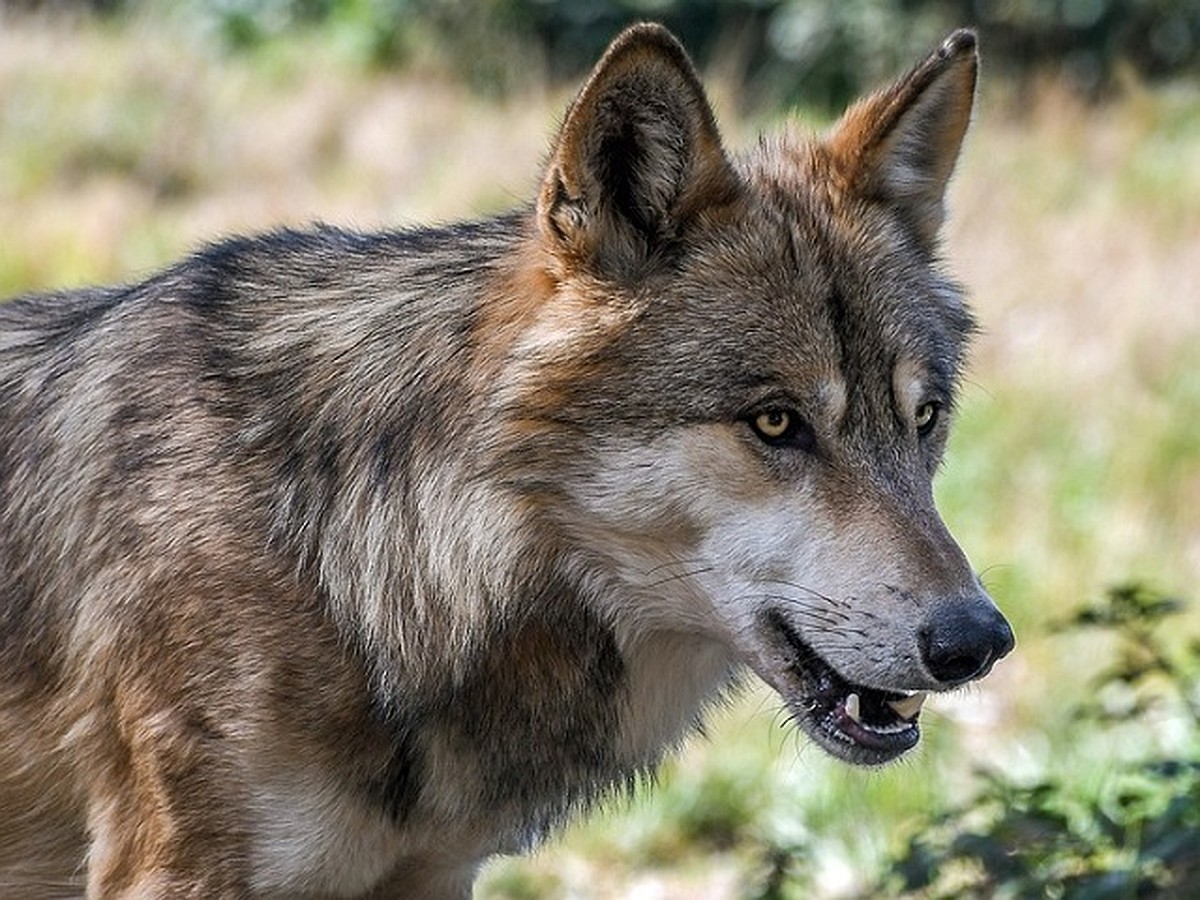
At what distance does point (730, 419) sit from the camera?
324 centimetres

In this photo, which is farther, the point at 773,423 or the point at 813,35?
the point at 813,35

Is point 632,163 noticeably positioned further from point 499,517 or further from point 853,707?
point 853,707

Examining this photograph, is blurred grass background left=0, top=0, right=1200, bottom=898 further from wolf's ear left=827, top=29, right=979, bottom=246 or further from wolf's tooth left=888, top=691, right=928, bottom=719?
wolf's ear left=827, top=29, right=979, bottom=246

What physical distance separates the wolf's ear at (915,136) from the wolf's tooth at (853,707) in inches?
37.4

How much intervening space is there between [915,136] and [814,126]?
1.65 meters

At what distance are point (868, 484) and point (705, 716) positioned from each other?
29.3 inches

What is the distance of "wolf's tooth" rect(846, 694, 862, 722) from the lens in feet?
10.8

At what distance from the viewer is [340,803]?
3400mm

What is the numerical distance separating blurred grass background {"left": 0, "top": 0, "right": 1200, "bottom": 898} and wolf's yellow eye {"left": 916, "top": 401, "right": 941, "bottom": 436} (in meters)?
0.62

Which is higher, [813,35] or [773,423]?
[773,423]

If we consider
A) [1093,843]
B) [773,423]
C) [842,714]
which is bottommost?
[1093,843]

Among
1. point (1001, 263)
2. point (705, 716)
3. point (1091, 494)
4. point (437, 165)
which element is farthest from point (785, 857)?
point (437, 165)

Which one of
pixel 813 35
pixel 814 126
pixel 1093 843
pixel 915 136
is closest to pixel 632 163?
pixel 915 136

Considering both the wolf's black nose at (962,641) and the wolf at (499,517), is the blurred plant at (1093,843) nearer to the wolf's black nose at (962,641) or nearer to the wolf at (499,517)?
the wolf at (499,517)
